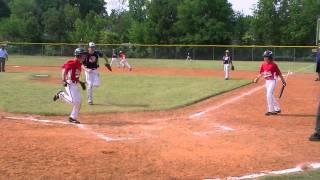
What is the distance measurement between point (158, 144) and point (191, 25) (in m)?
71.8

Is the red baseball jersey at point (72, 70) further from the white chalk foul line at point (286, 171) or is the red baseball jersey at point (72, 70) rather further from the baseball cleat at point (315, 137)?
the white chalk foul line at point (286, 171)

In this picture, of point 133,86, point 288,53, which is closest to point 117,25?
point 288,53

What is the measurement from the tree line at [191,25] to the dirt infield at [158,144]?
63710 mm

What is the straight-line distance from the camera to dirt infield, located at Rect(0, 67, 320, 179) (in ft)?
25.3

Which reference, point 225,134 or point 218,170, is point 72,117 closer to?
point 225,134

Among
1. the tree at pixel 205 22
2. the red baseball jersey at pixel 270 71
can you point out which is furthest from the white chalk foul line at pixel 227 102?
the tree at pixel 205 22

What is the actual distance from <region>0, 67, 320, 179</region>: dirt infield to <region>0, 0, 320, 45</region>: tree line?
6371 centimetres

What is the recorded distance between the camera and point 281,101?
17219 mm

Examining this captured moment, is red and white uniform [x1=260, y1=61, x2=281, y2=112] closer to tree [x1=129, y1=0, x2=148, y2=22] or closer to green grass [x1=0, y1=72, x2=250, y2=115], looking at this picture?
green grass [x1=0, y1=72, x2=250, y2=115]

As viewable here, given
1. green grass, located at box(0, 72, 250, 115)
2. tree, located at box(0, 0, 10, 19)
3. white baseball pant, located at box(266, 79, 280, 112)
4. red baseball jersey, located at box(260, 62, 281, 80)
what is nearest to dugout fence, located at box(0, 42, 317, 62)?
green grass, located at box(0, 72, 250, 115)

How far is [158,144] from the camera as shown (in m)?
9.70

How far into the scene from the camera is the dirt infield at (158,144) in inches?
304

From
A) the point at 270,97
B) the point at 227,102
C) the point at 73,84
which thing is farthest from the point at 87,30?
the point at 73,84

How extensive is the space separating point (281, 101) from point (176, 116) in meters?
5.02
